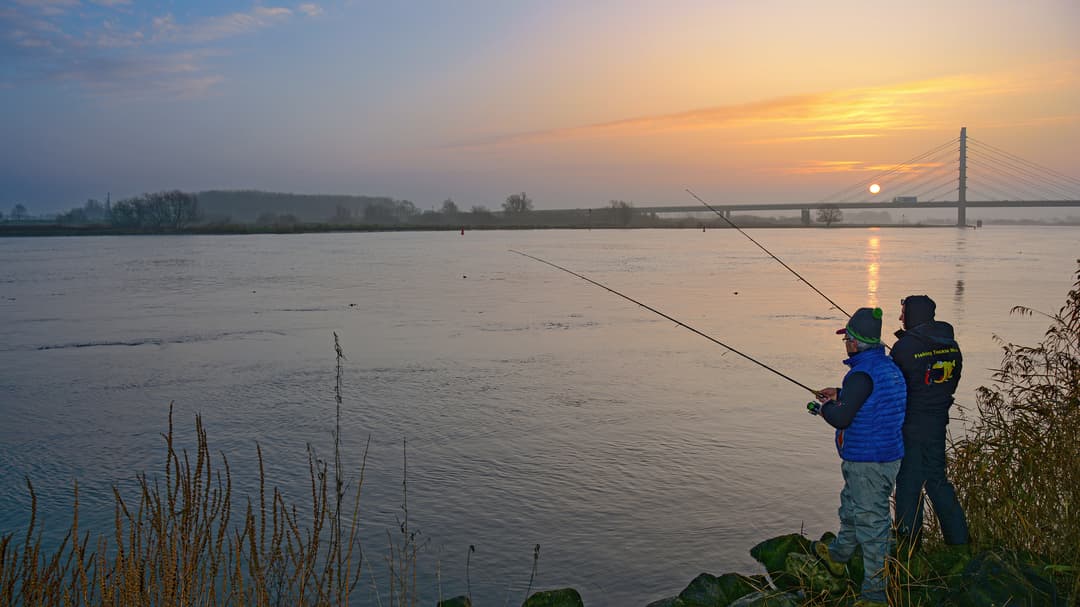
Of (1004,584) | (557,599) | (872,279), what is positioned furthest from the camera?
(872,279)

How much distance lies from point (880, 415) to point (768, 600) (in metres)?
1.09

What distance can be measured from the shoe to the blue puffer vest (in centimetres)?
69

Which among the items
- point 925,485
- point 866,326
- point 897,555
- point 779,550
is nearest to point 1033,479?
point 925,485

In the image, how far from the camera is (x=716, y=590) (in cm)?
455

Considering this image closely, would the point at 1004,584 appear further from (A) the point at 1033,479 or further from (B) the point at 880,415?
(A) the point at 1033,479

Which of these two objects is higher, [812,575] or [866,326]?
[866,326]

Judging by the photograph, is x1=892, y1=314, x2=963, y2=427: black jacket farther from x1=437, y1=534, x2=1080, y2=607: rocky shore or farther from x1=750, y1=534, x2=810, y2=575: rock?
x1=750, y1=534, x2=810, y2=575: rock

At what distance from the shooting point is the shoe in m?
4.57

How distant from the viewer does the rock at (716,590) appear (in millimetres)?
4484

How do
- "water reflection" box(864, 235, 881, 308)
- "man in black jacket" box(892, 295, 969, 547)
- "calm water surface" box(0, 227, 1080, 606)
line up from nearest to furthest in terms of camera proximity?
"man in black jacket" box(892, 295, 969, 547), "calm water surface" box(0, 227, 1080, 606), "water reflection" box(864, 235, 881, 308)

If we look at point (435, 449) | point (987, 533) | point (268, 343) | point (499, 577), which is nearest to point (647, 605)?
point (499, 577)

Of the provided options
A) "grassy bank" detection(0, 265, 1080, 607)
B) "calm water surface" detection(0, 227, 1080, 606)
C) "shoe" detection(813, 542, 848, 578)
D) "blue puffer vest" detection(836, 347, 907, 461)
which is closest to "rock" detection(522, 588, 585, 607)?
"grassy bank" detection(0, 265, 1080, 607)

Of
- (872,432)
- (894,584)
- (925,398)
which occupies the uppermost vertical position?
(925,398)

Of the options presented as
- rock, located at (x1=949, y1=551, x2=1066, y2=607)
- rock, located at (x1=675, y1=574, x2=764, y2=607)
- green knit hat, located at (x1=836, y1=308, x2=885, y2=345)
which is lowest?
rock, located at (x1=675, y1=574, x2=764, y2=607)
